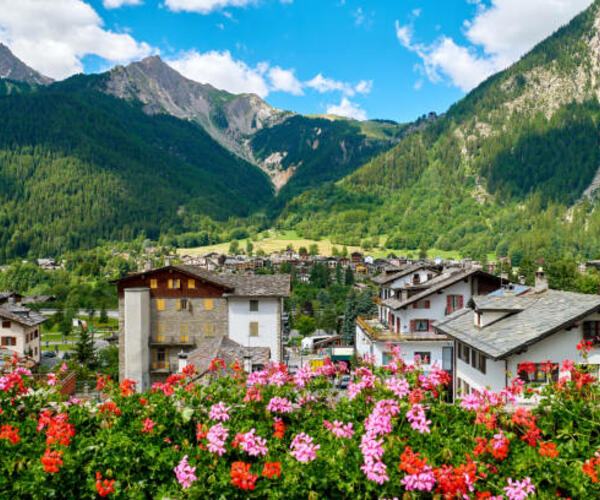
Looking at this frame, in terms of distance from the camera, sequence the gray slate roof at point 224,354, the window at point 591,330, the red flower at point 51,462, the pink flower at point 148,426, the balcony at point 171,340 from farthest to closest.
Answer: the balcony at point 171,340 → the gray slate roof at point 224,354 → the window at point 591,330 → the pink flower at point 148,426 → the red flower at point 51,462

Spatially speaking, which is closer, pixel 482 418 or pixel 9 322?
pixel 482 418

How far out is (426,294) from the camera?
143 feet

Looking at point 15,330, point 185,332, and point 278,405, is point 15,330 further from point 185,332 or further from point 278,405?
point 278,405

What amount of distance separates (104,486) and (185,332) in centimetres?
3668

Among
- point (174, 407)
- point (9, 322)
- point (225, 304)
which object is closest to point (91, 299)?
point (9, 322)

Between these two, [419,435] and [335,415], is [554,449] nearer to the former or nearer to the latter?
[419,435]

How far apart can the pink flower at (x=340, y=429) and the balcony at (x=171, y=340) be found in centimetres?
3586

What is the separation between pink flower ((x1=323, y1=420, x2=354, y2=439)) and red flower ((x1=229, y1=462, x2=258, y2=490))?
141 cm

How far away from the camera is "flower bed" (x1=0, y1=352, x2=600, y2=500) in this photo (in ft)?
21.0

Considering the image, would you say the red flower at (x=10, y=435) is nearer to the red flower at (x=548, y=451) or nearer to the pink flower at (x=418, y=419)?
the pink flower at (x=418, y=419)

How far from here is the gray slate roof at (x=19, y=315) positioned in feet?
219

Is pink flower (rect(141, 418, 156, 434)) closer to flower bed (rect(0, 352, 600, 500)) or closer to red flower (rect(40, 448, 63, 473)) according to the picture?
flower bed (rect(0, 352, 600, 500))

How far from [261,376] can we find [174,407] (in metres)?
1.48

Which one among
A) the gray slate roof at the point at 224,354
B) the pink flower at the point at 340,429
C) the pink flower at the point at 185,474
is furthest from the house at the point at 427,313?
the pink flower at the point at 185,474
